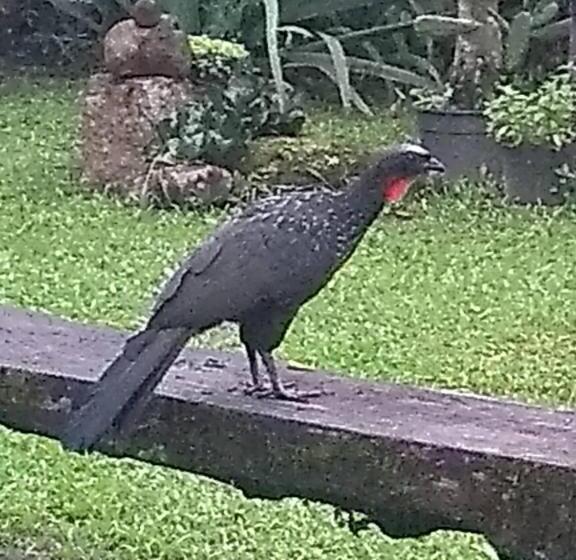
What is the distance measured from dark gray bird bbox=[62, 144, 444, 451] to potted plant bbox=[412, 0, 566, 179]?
5.51m

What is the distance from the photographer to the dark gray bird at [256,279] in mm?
3303

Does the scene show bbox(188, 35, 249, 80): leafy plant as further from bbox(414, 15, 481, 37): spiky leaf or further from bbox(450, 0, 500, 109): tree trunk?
bbox(450, 0, 500, 109): tree trunk

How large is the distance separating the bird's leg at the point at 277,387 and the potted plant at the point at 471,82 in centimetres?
551

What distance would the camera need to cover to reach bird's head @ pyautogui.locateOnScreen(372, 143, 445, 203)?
3477mm

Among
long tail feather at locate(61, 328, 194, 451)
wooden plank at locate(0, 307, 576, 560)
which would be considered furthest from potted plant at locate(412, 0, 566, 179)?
long tail feather at locate(61, 328, 194, 451)

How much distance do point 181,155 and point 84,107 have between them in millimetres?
849

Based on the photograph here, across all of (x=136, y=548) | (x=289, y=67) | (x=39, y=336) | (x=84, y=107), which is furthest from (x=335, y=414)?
(x=289, y=67)

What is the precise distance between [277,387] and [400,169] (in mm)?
457

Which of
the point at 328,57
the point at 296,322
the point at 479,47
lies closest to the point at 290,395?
the point at 296,322

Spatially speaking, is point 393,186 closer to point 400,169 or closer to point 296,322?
point 400,169

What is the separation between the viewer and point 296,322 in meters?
6.61

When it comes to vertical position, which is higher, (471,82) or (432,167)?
(432,167)

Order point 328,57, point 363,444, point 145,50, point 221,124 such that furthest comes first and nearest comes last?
point 328,57 → point 145,50 → point 221,124 → point 363,444

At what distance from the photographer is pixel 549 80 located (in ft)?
30.6
